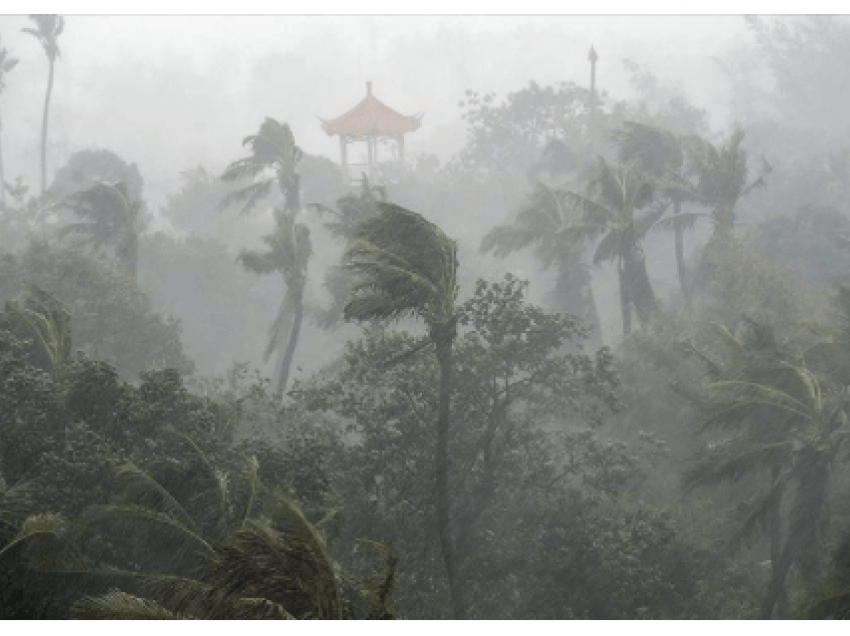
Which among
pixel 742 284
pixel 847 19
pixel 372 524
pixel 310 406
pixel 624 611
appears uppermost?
pixel 847 19

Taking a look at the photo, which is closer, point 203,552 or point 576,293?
point 203,552

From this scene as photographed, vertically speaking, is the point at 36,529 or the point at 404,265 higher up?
the point at 404,265

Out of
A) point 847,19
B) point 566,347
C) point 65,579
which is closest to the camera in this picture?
point 65,579

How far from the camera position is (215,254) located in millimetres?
33156

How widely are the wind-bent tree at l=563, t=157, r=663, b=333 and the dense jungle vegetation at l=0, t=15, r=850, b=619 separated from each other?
7 centimetres

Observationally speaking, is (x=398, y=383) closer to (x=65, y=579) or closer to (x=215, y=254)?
(x=65, y=579)

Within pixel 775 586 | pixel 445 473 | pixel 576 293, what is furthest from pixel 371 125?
pixel 775 586

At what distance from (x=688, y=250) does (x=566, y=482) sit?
1601 centimetres

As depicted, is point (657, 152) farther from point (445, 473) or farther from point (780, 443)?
point (445, 473)

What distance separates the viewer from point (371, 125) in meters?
28.8

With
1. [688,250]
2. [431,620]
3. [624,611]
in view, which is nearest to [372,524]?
[431,620]

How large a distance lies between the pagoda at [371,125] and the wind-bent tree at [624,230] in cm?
815

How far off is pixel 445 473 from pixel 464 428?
4.02 feet

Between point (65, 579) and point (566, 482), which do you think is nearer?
point (65, 579)
